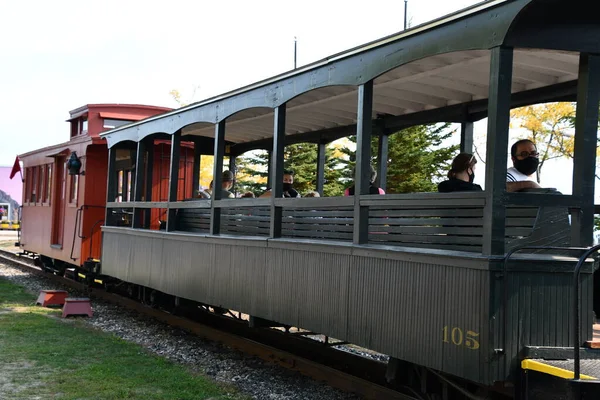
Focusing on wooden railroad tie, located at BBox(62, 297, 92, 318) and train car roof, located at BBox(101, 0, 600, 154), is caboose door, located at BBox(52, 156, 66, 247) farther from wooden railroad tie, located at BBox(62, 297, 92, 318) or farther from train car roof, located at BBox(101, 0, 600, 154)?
train car roof, located at BBox(101, 0, 600, 154)

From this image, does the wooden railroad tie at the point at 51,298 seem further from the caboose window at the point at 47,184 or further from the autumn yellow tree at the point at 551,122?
the autumn yellow tree at the point at 551,122

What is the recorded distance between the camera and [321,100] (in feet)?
26.3

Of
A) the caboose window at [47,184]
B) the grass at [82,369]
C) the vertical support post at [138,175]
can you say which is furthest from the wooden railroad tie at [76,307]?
the caboose window at [47,184]

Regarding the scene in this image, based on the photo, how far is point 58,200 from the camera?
15344 mm

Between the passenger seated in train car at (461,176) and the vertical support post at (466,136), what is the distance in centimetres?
183

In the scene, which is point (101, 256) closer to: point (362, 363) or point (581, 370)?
point (362, 363)

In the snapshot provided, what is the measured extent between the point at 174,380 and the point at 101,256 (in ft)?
19.9

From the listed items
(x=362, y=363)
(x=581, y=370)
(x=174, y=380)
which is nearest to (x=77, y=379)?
(x=174, y=380)

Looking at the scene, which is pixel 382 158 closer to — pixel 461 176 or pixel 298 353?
pixel 298 353

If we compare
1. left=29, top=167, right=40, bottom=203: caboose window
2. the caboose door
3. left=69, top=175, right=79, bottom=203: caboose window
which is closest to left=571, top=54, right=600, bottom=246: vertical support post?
left=69, top=175, right=79, bottom=203: caboose window

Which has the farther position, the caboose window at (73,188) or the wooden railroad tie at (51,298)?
the caboose window at (73,188)

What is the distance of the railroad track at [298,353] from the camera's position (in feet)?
21.1

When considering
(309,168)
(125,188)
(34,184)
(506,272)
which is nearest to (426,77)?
(506,272)

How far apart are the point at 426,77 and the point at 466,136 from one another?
1.06 meters
